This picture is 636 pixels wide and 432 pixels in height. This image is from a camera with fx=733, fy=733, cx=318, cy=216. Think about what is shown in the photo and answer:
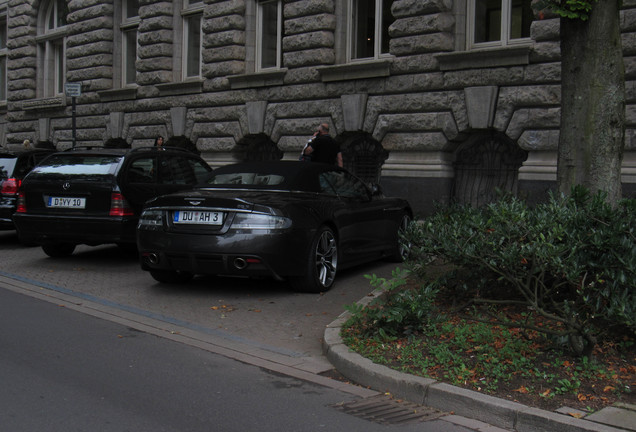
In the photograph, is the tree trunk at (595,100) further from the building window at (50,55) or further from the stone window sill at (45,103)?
the building window at (50,55)

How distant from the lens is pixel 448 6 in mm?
14523

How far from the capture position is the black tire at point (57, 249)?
1141 cm

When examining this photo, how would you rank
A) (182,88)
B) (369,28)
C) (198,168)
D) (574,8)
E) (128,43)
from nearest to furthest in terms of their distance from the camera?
(574,8) → (198,168) → (369,28) → (182,88) → (128,43)

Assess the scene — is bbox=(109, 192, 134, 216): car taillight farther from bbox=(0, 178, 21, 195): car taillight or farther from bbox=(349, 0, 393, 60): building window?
bbox=(349, 0, 393, 60): building window

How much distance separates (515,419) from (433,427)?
0.50 meters

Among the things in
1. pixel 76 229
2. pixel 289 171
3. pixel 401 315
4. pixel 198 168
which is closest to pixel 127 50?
pixel 198 168

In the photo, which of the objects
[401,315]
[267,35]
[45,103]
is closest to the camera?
[401,315]

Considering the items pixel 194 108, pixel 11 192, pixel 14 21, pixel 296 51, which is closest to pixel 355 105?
pixel 296 51

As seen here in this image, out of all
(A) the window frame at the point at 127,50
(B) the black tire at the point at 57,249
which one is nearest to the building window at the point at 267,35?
(A) the window frame at the point at 127,50

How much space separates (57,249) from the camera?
11.5 meters

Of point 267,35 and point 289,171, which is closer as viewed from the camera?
point 289,171

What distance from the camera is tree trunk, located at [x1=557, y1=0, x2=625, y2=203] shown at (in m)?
6.59

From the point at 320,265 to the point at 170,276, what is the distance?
2.02 m

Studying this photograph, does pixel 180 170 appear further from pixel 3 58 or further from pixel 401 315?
pixel 3 58
